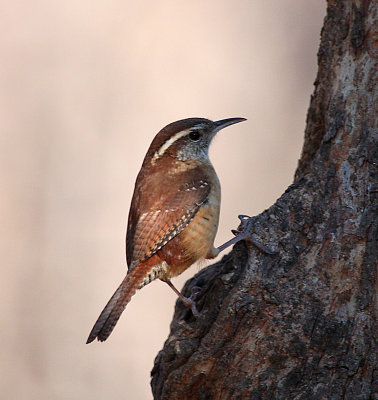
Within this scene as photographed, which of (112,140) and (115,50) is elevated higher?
(115,50)

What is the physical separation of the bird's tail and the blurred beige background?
1910 millimetres

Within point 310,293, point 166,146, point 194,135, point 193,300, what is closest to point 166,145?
point 166,146

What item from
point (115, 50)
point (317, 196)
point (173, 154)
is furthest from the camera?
point (115, 50)

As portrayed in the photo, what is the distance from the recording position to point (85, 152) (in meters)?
5.50

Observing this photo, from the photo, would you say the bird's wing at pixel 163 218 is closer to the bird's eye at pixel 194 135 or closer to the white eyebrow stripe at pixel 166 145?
the white eyebrow stripe at pixel 166 145

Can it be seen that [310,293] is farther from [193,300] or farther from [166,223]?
[166,223]

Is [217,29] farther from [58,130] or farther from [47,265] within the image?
[47,265]

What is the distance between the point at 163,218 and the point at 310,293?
0.97 m

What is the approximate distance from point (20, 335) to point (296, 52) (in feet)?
11.7

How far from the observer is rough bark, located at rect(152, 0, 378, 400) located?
10.3ft

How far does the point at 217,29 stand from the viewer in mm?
5648

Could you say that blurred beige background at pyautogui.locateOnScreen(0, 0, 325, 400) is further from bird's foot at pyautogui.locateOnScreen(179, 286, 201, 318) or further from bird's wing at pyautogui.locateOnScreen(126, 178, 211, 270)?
bird's foot at pyautogui.locateOnScreen(179, 286, 201, 318)

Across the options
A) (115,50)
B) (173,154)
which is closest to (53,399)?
(173,154)

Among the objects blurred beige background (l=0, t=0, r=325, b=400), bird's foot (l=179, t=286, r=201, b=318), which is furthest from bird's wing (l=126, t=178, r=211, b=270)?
blurred beige background (l=0, t=0, r=325, b=400)
